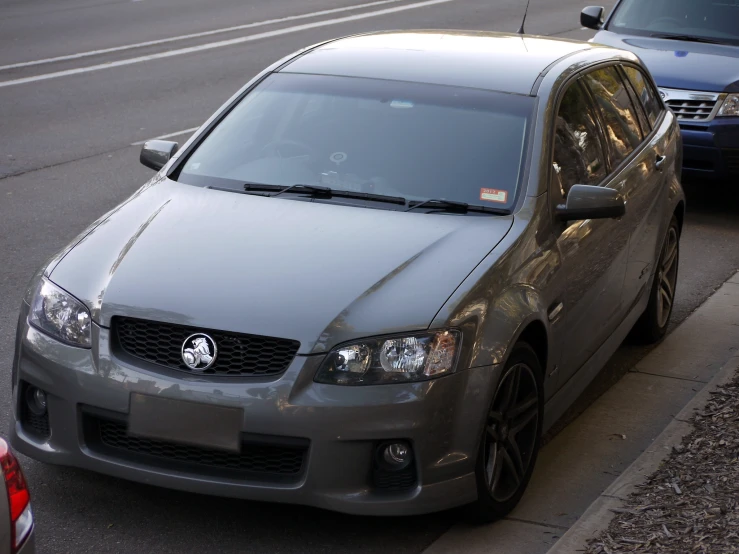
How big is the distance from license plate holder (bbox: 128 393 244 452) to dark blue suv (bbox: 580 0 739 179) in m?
6.89

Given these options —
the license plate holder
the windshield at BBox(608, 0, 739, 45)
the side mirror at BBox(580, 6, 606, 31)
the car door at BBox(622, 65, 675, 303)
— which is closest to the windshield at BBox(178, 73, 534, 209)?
the car door at BBox(622, 65, 675, 303)

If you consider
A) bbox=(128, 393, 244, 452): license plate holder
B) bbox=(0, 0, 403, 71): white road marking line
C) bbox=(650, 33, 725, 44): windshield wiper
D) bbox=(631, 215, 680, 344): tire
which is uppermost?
bbox=(128, 393, 244, 452): license plate holder

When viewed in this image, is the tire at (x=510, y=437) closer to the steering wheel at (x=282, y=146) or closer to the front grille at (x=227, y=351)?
the front grille at (x=227, y=351)

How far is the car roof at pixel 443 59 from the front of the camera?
233 inches

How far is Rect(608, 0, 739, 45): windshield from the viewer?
1121 centimetres

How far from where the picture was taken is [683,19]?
1143cm

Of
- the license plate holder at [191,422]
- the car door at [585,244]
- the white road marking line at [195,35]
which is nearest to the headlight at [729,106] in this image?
the car door at [585,244]

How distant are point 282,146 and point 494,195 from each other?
3.47 feet

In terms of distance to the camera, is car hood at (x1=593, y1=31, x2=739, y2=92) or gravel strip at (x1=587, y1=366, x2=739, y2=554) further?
car hood at (x1=593, y1=31, x2=739, y2=92)

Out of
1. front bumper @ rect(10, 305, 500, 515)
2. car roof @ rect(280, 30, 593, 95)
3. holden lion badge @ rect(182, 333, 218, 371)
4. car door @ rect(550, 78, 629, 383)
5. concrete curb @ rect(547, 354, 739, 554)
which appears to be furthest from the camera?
car roof @ rect(280, 30, 593, 95)

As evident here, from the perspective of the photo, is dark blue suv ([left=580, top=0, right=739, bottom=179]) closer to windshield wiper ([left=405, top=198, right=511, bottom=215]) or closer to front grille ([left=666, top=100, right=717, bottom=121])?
front grille ([left=666, top=100, right=717, bottom=121])

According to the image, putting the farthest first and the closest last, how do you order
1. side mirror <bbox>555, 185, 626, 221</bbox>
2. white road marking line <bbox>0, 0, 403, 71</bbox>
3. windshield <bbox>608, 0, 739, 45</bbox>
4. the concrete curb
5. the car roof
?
white road marking line <bbox>0, 0, 403, 71</bbox> → windshield <bbox>608, 0, 739, 45</bbox> → the car roof → side mirror <bbox>555, 185, 626, 221</bbox> → the concrete curb

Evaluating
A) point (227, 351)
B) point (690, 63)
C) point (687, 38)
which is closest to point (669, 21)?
point (687, 38)

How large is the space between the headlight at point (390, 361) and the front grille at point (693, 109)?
642 centimetres
